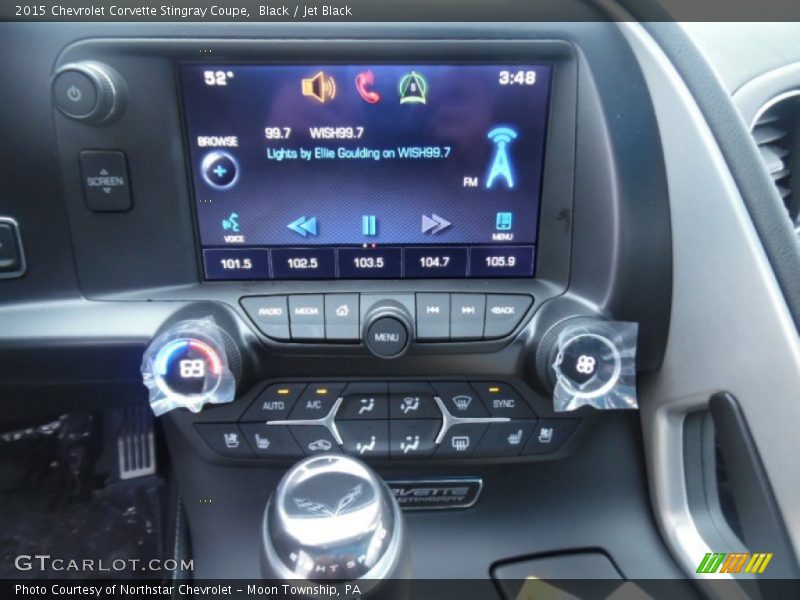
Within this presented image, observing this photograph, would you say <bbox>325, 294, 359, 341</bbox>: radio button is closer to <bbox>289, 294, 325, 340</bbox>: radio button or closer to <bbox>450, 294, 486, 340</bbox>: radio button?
<bbox>289, 294, 325, 340</bbox>: radio button

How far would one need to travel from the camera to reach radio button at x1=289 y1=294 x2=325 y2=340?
104cm

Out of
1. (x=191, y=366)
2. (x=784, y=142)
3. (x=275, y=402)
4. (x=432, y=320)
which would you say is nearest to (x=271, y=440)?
(x=275, y=402)

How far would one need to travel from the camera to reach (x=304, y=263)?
1.06 meters

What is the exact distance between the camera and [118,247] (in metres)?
1.05

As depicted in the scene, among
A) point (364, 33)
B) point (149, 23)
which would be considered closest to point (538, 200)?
point (364, 33)

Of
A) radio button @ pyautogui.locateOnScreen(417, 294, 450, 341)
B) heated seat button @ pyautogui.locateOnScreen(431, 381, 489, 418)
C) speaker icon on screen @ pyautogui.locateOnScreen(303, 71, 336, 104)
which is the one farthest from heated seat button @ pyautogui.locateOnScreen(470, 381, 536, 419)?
speaker icon on screen @ pyautogui.locateOnScreen(303, 71, 336, 104)

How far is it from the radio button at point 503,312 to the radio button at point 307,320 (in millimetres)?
244

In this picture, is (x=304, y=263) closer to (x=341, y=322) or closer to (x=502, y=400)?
(x=341, y=322)

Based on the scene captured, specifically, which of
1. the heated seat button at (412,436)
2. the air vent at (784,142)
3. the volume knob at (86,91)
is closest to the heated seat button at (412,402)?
the heated seat button at (412,436)

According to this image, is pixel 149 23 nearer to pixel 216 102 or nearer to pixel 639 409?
pixel 216 102

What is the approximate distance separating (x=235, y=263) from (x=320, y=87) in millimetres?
286

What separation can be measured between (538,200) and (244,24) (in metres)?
0.48

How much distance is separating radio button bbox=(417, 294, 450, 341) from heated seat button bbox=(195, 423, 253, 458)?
336 millimetres

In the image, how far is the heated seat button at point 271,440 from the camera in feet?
3.67
